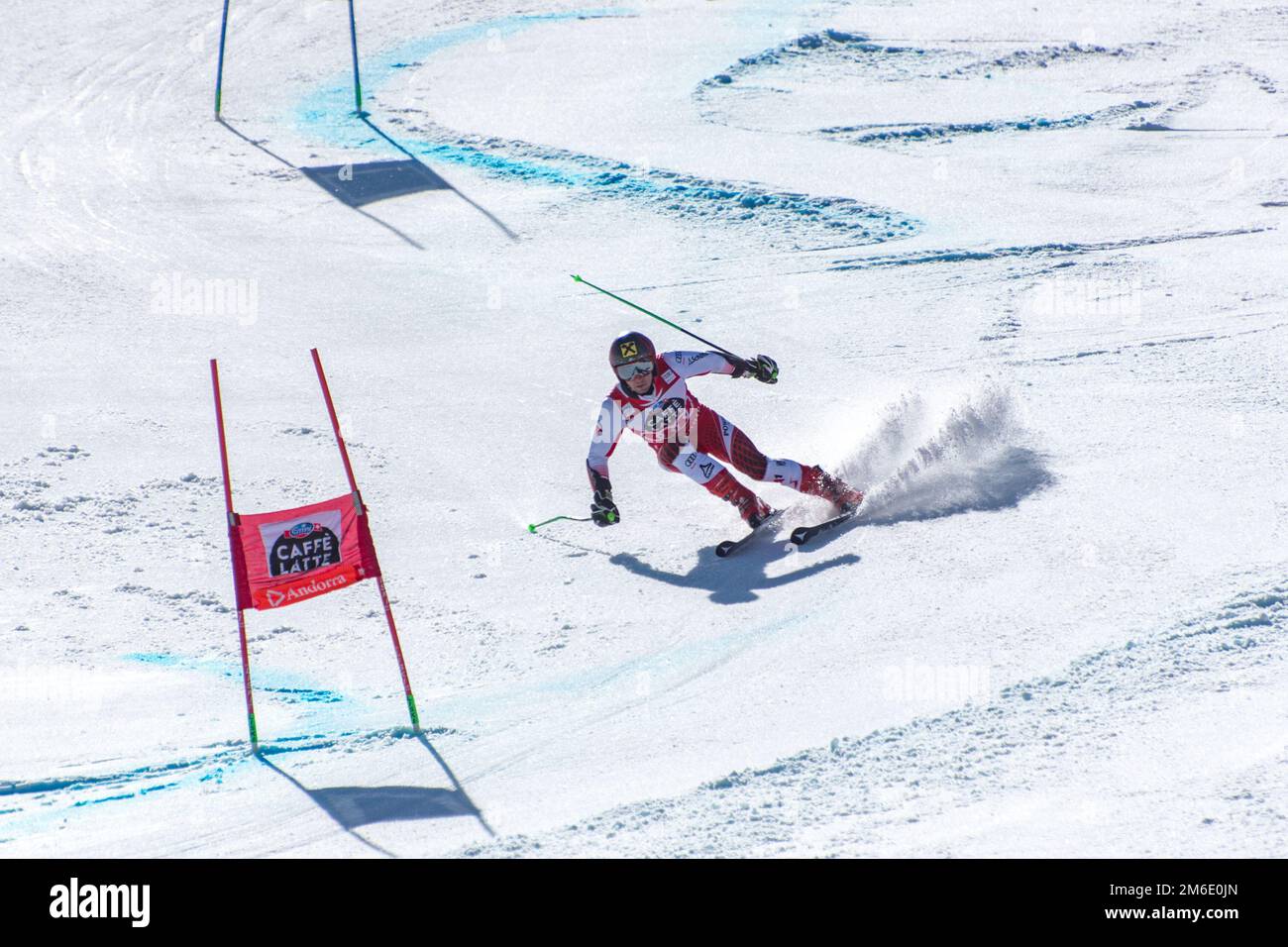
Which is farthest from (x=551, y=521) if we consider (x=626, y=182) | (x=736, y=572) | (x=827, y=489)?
(x=626, y=182)

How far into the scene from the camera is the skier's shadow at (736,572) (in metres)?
8.49

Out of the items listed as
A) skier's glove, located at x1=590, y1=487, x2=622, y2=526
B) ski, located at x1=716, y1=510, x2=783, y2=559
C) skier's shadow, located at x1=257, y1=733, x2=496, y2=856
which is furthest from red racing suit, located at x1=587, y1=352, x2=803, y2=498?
skier's shadow, located at x1=257, y1=733, x2=496, y2=856

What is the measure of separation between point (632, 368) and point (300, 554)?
9.44 feet

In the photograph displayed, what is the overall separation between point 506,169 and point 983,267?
6.21 meters

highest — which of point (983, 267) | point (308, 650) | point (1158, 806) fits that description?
point (983, 267)

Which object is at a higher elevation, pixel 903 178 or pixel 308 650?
pixel 903 178

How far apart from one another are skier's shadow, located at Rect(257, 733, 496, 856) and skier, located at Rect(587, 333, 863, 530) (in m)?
2.83

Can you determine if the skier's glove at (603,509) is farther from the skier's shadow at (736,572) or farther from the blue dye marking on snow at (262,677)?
the blue dye marking on snow at (262,677)

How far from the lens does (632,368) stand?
8758mm

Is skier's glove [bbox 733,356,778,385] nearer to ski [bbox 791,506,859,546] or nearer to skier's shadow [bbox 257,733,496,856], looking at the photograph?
ski [bbox 791,506,859,546]

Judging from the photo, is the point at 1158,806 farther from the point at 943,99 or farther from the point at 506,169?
the point at 943,99

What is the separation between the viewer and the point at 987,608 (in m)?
7.61

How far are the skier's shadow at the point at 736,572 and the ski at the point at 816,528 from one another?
0.40ft
